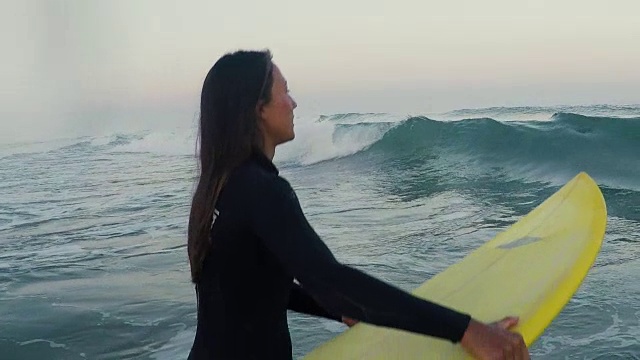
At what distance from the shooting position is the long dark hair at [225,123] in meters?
1.48

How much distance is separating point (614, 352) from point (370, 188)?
6766 millimetres

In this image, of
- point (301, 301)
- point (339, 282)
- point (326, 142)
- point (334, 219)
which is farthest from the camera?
point (326, 142)

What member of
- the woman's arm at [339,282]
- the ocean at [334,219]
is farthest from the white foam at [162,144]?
the woman's arm at [339,282]

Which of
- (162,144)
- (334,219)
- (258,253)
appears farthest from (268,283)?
(162,144)

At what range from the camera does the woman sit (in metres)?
1.36

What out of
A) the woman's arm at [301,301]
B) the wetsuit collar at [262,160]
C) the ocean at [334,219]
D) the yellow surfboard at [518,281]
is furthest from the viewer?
the ocean at [334,219]

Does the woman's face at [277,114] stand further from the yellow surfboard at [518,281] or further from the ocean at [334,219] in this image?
the ocean at [334,219]

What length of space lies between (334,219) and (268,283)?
5958 millimetres

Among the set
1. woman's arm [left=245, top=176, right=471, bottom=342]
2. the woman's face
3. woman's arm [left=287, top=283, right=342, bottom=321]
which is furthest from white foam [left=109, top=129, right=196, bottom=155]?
woman's arm [left=245, top=176, right=471, bottom=342]

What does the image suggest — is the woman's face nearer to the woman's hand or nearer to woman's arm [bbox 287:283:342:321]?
woman's arm [bbox 287:283:342:321]

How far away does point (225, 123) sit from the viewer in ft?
4.89

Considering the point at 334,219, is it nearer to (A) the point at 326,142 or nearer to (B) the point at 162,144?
(A) the point at 326,142

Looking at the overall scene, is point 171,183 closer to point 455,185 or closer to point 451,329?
point 455,185

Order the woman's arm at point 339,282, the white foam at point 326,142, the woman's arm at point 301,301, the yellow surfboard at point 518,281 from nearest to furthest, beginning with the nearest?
1. the woman's arm at point 339,282
2. the woman's arm at point 301,301
3. the yellow surfboard at point 518,281
4. the white foam at point 326,142
